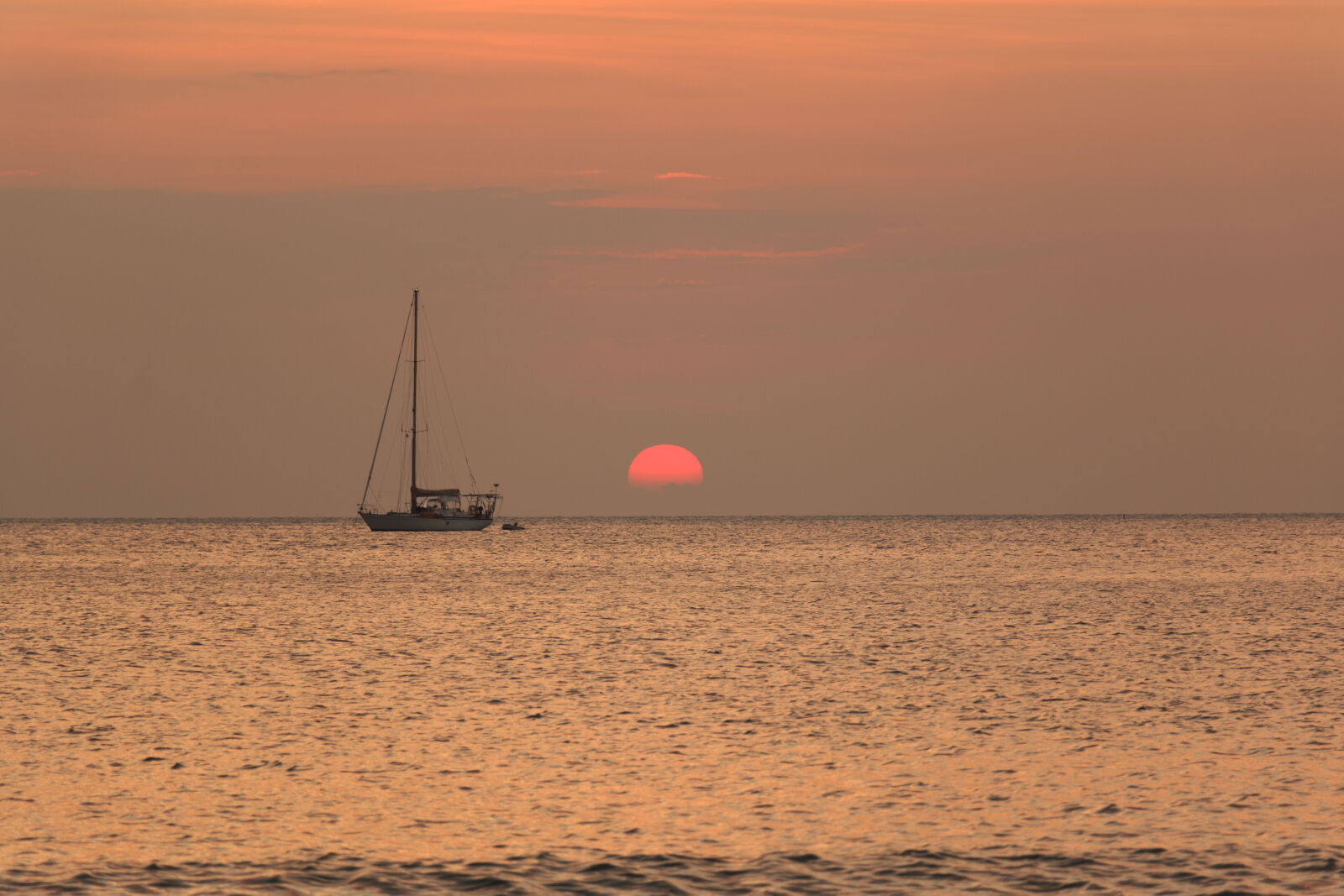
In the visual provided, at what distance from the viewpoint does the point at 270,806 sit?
2398 cm

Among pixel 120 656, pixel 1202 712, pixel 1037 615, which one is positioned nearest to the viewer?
pixel 1202 712

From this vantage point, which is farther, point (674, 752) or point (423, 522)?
point (423, 522)

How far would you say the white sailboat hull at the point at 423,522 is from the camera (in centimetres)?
18775

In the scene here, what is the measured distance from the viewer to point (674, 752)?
1147 inches

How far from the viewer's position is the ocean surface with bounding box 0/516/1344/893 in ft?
66.3

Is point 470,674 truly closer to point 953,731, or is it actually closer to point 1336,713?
point 953,731

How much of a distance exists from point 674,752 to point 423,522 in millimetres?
162459

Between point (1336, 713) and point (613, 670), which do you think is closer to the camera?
point (1336, 713)

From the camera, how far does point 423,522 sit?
18825cm

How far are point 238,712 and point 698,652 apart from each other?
1911 cm

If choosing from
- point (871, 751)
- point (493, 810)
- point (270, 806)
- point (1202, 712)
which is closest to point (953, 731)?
point (871, 751)

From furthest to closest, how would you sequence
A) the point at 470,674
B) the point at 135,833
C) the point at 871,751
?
1. the point at 470,674
2. the point at 871,751
3. the point at 135,833

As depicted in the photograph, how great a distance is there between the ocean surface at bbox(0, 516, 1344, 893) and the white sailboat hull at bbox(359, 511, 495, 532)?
388ft

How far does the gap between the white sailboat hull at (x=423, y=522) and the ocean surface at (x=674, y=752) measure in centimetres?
11829
